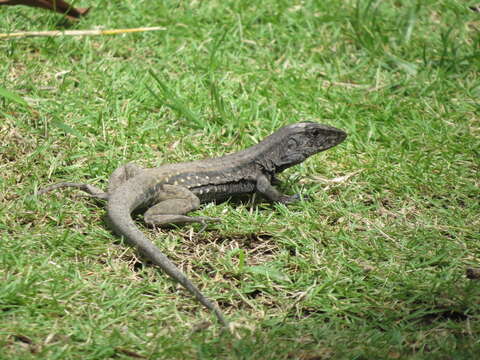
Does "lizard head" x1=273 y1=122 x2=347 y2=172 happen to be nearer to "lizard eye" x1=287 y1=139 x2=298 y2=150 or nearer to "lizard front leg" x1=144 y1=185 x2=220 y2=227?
"lizard eye" x1=287 y1=139 x2=298 y2=150

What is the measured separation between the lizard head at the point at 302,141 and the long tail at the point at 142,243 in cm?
154

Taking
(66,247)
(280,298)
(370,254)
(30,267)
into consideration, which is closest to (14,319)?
(30,267)

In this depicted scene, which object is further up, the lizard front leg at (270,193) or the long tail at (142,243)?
the long tail at (142,243)

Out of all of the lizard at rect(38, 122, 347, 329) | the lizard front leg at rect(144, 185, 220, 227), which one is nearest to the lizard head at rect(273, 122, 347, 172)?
the lizard at rect(38, 122, 347, 329)

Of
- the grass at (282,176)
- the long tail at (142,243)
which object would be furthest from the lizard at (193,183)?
the grass at (282,176)

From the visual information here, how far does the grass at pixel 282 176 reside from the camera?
4.42 m

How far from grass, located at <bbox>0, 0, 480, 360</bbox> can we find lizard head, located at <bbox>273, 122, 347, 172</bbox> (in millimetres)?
287

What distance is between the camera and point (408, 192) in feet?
20.1

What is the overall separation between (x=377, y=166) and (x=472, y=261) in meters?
1.46

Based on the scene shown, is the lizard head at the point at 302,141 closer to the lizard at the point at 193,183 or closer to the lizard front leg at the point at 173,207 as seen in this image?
the lizard at the point at 193,183

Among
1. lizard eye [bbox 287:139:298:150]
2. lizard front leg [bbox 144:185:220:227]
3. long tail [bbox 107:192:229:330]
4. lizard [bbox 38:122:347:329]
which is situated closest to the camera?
long tail [bbox 107:192:229:330]

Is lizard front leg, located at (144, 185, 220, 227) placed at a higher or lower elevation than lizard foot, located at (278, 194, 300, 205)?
higher

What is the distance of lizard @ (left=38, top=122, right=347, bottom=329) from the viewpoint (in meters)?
5.14

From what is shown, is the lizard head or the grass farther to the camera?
the lizard head
